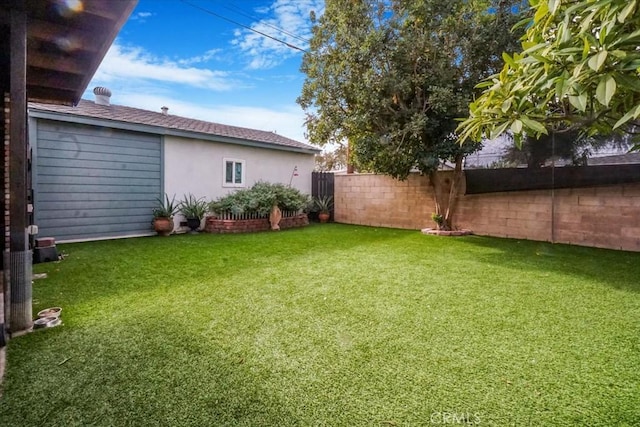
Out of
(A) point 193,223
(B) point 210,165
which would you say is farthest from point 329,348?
(B) point 210,165

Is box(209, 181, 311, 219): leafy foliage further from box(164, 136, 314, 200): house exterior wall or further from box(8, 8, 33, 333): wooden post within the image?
box(8, 8, 33, 333): wooden post

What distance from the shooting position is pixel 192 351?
2.08m

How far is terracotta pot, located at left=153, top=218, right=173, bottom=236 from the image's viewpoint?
713 centimetres

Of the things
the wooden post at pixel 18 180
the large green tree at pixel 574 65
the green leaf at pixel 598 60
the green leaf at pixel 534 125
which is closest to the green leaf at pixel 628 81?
the large green tree at pixel 574 65

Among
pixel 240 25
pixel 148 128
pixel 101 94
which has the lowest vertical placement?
pixel 148 128

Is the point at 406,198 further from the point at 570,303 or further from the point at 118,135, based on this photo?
the point at 118,135

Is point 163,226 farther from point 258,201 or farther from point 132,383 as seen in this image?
point 132,383

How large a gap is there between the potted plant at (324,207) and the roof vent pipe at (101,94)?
643 centimetres

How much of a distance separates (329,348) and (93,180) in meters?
6.68

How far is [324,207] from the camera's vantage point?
33.7 feet

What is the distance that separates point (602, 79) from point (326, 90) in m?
5.89

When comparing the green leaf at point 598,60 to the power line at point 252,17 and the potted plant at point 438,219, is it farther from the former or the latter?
the power line at point 252,17

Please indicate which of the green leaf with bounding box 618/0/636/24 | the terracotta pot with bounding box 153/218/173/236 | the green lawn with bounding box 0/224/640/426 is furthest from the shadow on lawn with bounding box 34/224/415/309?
the green leaf with bounding box 618/0/636/24

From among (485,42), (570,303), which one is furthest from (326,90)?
(570,303)
